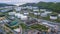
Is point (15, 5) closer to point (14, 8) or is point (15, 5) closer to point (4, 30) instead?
point (14, 8)

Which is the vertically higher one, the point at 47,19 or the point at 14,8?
the point at 14,8

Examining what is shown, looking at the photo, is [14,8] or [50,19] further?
[14,8]

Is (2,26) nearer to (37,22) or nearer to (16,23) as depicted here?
(16,23)

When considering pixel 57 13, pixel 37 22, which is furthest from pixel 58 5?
pixel 37 22

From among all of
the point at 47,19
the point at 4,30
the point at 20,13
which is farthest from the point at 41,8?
the point at 4,30

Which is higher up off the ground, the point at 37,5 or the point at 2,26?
the point at 37,5

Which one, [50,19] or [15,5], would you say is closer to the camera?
[50,19]

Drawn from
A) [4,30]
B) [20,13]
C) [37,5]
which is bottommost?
[4,30]

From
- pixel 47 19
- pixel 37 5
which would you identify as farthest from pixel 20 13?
pixel 47 19
